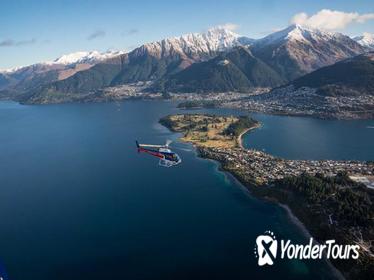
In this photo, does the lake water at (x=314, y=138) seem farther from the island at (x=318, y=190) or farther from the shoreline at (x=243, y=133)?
the island at (x=318, y=190)

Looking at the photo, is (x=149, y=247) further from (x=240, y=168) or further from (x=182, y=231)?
(x=240, y=168)

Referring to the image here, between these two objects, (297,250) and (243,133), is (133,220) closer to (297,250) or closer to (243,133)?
(297,250)

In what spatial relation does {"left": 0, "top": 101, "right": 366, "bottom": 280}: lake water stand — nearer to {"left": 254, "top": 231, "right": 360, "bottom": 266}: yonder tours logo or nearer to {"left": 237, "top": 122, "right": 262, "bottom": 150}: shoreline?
{"left": 254, "top": 231, "right": 360, "bottom": 266}: yonder tours logo

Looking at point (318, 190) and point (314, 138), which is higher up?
point (318, 190)

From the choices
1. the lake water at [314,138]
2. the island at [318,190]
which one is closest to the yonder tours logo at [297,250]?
the island at [318,190]

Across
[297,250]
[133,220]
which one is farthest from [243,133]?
[297,250]

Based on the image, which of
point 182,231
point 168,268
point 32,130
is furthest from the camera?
point 32,130

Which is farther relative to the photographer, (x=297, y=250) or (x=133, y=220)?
(x=133, y=220)

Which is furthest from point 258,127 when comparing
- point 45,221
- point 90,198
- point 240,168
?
point 45,221
